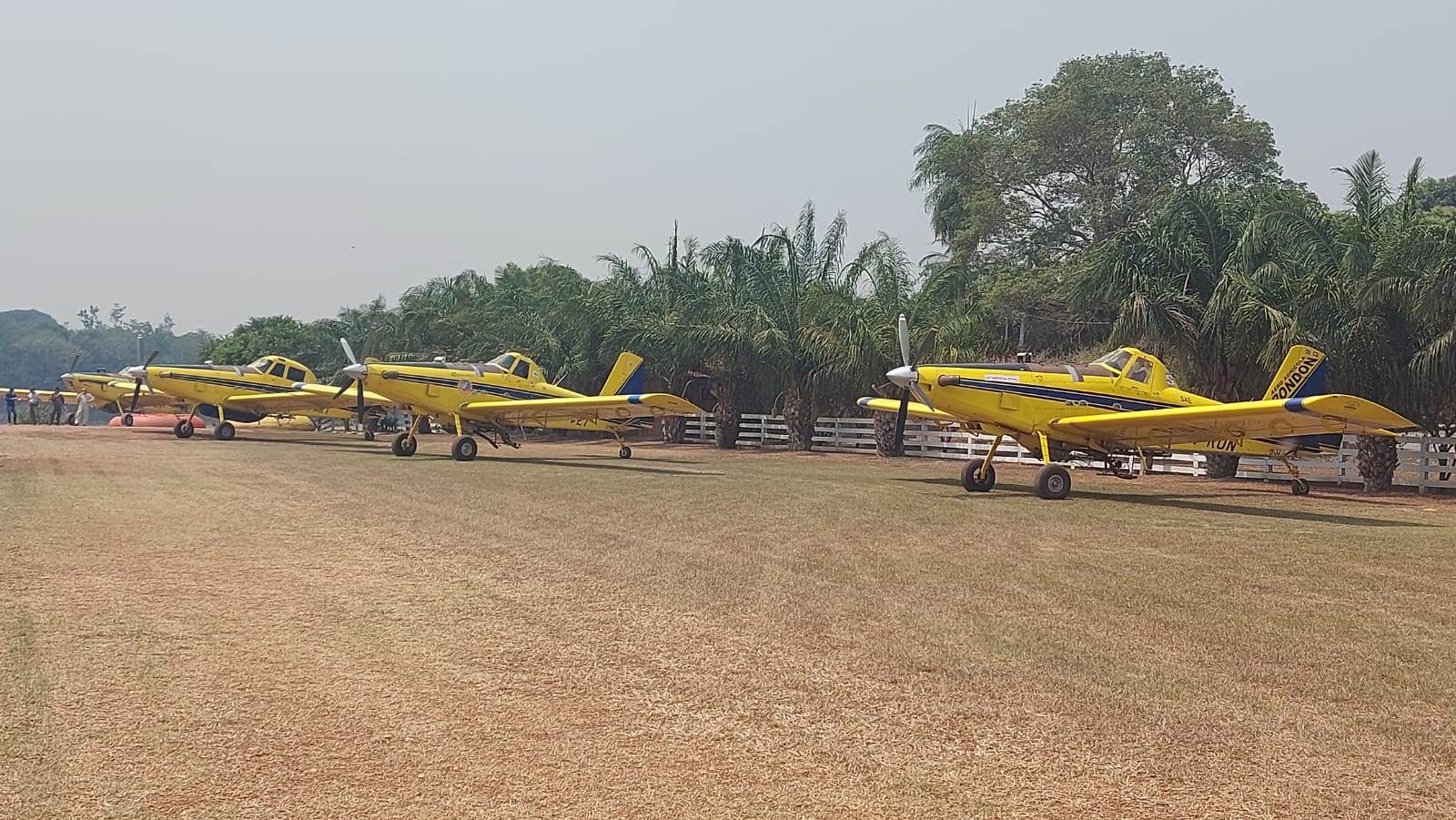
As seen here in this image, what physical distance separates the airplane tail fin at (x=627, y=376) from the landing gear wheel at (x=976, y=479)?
42.7 feet

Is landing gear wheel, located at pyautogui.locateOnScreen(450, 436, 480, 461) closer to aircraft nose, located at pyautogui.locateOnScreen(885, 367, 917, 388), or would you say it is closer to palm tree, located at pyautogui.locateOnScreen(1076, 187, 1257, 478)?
aircraft nose, located at pyautogui.locateOnScreen(885, 367, 917, 388)

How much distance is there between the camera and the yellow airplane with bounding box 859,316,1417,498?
15.7 m

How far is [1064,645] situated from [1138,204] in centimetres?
3926

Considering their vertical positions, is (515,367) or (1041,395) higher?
(515,367)

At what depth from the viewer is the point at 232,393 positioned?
1325 inches

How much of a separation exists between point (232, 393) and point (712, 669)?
3168 centimetres

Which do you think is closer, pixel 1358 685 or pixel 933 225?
pixel 1358 685

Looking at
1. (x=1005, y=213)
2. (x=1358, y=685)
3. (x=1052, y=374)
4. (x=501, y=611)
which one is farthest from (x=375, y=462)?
(x=1005, y=213)

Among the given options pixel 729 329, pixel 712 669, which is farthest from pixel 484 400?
pixel 712 669

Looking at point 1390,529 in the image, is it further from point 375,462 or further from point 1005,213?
point 1005,213

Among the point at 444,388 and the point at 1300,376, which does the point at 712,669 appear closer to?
the point at 1300,376

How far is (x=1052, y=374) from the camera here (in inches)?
651

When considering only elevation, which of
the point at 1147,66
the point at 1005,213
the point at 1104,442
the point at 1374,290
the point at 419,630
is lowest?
the point at 419,630

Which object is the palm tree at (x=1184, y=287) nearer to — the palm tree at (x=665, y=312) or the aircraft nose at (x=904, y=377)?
the aircraft nose at (x=904, y=377)
